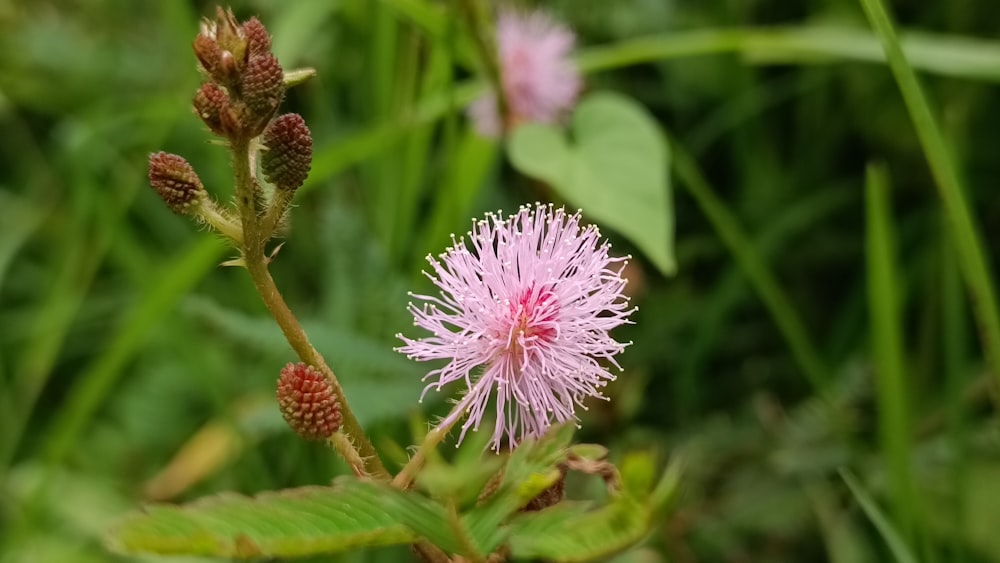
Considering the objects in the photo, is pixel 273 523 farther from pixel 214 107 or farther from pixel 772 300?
pixel 772 300

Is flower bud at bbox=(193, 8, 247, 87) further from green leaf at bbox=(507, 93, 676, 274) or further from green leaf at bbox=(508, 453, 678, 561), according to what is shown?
green leaf at bbox=(507, 93, 676, 274)

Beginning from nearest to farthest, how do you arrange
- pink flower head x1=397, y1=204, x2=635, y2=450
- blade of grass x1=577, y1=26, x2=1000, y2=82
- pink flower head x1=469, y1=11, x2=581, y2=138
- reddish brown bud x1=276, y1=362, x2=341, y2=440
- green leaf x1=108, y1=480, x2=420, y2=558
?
green leaf x1=108, y1=480, x2=420, y2=558
reddish brown bud x1=276, y1=362, x2=341, y2=440
pink flower head x1=397, y1=204, x2=635, y2=450
blade of grass x1=577, y1=26, x2=1000, y2=82
pink flower head x1=469, y1=11, x2=581, y2=138

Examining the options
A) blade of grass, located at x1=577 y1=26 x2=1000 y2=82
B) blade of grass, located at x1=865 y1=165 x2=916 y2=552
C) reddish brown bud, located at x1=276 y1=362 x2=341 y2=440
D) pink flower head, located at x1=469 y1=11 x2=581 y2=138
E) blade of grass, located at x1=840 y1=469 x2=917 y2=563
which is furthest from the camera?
pink flower head, located at x1=469 y1=11 x2=581 y2=138

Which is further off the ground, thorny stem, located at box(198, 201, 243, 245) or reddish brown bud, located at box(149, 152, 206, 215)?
reddish brown bud, located at box(149, 152, 206, 215)

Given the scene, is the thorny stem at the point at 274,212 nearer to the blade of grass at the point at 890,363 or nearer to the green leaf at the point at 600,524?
the green leaf at the point at 600,524

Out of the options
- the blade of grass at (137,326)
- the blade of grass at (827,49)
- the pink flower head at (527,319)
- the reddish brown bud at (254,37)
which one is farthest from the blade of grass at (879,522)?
the blade of grass at (137,326)

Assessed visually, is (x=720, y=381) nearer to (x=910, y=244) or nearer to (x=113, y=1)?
(x=910, y=244)

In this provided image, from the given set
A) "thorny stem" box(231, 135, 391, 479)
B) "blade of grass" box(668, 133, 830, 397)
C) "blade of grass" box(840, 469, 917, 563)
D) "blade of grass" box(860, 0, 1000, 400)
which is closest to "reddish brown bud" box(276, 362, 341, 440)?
"thorny stem" box(231, 135, 391, 479)
